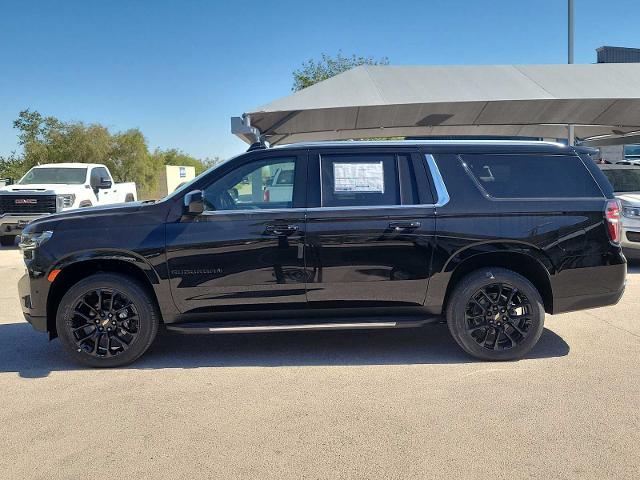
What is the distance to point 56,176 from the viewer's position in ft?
44.9

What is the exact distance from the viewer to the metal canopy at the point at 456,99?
10875mm

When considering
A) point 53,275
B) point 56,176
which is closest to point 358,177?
point 53,275

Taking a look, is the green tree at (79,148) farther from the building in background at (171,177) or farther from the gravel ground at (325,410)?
the gravel ground at (325,410)

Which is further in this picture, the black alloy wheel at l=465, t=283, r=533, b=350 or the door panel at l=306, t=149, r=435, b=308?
the black alloy wheel at l=465, t=283, r=533, b=350

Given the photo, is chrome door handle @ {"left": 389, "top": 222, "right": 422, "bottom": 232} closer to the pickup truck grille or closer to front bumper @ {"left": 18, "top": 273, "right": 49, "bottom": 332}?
front bumper @ {"left": 18, "top": 273, "right": 49, "bottom": 332}

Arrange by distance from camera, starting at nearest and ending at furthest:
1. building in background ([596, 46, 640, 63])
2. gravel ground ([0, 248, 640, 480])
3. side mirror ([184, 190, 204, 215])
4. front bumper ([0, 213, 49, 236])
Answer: gravel ground ([0, 248, 640, 480])
side mirror ([184, 190, 204, 215])
front bumper ([0, 213, 49, 236])
building in background ([596, 46, 640, 63])

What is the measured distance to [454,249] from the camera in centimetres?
430

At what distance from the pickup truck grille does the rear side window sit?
10.8 m

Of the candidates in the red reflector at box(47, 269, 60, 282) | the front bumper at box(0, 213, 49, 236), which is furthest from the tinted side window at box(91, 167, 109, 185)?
the red reflector at box(47, 269, 60, 282)

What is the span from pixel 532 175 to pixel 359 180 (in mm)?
1497

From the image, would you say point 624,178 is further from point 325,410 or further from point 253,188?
point 325,410

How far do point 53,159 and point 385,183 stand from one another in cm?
3217

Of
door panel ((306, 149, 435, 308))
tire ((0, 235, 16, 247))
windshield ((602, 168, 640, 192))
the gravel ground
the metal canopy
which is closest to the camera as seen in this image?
the gravel ground

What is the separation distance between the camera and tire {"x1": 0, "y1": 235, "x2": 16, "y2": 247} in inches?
522
